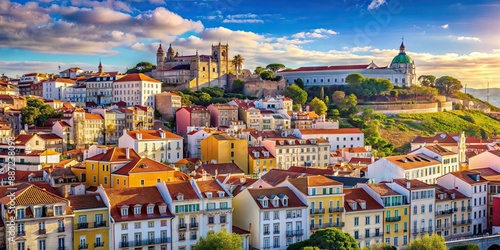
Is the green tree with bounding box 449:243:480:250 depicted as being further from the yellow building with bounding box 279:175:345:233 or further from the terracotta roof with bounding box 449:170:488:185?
the terracotta roof with bounding box 449:170:488:185

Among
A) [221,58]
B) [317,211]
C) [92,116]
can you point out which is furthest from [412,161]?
[221,58]

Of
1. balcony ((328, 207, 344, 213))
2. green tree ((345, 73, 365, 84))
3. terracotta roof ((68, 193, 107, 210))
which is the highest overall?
green tree ((345, 73, 365, 84))

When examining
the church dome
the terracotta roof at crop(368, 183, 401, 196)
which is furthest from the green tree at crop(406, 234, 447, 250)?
the church dome

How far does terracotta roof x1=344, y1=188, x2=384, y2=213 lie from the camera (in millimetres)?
39537

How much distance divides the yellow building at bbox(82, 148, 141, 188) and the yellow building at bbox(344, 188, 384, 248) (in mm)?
15212

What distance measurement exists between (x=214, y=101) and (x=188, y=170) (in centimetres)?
3625

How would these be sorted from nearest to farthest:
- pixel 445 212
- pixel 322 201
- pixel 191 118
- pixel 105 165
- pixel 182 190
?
pixel 182 190
pixel 322 201
pixel 445 212
pixel 105 165
pixel 191 118

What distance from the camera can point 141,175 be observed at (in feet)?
139

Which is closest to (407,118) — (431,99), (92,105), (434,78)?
(431,99)

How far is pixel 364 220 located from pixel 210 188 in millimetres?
9642

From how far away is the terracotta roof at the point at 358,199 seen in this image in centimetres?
3954

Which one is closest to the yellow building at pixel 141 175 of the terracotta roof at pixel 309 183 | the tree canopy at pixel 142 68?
the terracotta roof at pixel 309 183

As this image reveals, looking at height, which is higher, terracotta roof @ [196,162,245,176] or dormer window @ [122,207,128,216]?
dormer window @ [122,207,128,216]

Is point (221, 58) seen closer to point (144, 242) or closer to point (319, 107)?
point (319, 107)
